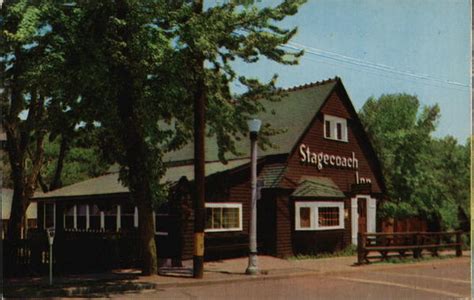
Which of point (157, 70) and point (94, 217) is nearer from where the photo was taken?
point (157, 70)

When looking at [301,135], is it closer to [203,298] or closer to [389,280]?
[389,280]

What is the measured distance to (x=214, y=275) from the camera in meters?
17.1

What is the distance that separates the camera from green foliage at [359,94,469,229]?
106 ft

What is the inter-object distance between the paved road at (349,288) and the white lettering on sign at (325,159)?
23.8ft

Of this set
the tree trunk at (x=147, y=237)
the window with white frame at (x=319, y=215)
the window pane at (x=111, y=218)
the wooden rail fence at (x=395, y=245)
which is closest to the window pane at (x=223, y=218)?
the window with white frame at (x=319, y=215)

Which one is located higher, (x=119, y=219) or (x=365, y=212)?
(x=365, y=212)

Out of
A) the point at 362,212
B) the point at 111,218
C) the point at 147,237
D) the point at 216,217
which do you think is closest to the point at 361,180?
→ the point at 362,212

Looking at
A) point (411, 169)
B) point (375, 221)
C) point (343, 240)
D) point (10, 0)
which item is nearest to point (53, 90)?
point (10, 0)

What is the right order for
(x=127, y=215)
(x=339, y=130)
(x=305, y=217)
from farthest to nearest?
1. (x=339, y=130)
2. (x=305, y=217)
3. (x=127, y=215)

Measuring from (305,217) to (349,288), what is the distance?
31.6 feet

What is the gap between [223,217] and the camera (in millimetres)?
22609

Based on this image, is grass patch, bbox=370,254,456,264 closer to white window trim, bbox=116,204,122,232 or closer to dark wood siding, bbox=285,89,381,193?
dark wood siding, bbox=285,89,381,193

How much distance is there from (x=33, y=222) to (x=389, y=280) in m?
33.1

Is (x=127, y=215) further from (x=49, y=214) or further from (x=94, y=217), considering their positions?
(x=49, y=214)
